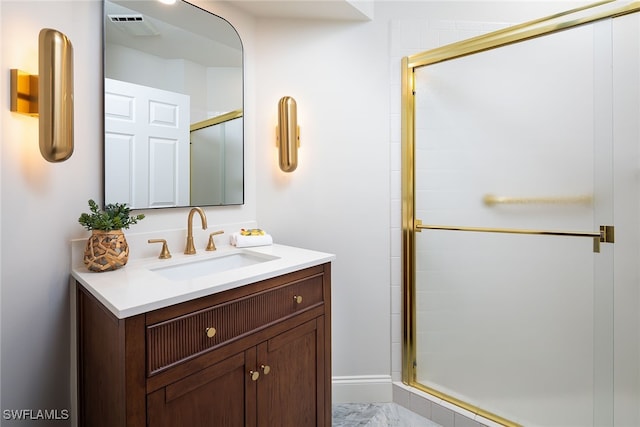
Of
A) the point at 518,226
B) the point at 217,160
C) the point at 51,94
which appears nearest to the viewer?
the point at 51,94

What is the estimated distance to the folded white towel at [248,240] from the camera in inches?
66.4

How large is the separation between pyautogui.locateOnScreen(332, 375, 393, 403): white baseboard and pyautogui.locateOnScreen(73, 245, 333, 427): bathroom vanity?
0.43 meters

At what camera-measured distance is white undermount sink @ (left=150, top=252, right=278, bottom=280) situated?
55.4 inches

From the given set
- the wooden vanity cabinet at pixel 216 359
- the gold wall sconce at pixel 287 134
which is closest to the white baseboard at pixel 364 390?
the wooden vanity cabinet at pixel 216 359

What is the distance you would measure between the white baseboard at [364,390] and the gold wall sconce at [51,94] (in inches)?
67.9

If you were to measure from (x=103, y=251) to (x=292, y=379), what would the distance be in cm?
86

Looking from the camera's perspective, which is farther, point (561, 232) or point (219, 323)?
point (561, 232)

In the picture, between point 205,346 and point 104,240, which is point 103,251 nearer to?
point 104,240

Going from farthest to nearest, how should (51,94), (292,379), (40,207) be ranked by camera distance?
1. (292,379)
2. (40,207)
3. (51,94)

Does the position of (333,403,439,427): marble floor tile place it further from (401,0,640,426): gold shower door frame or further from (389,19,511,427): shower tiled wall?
(401,0,640,426): gold shower door frame

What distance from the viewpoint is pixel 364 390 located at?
1.92 metres

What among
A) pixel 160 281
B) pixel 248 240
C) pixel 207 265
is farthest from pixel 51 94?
pixel 248 240

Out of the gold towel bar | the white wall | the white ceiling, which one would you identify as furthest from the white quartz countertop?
the white ceiling

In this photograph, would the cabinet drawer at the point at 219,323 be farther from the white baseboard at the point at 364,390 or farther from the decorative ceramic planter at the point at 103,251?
the white baseboard at the point at 364,390
